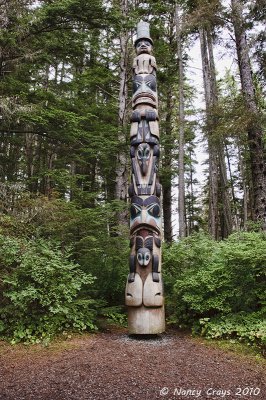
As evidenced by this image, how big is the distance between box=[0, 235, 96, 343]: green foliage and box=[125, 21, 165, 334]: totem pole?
1061mm

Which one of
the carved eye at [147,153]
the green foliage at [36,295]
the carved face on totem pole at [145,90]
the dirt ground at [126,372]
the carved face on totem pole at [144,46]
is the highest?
the carved face on totem pole at [144,46]

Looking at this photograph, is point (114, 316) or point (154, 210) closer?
point (154, 210)

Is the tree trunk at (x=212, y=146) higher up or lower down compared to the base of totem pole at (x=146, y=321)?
higher up

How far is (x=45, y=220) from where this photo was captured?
8.63 metres

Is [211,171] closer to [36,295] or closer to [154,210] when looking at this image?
[154,210]

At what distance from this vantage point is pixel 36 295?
6406 mm

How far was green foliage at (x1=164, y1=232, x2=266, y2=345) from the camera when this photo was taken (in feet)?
21.7

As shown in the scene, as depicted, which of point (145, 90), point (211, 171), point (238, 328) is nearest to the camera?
point (238, 328)

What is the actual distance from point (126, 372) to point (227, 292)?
2938 millimetres

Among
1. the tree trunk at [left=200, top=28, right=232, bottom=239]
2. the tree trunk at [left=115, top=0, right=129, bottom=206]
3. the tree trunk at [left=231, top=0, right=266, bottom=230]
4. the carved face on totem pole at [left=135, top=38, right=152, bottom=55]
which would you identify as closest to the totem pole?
the carved face on totem pole at [left=135, top=38, right=152, bottom=55]

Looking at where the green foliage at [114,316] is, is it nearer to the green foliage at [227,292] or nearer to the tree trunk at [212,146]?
the green foliage at [227,292]

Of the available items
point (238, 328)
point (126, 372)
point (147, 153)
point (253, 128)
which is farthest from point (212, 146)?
point (126, 372)

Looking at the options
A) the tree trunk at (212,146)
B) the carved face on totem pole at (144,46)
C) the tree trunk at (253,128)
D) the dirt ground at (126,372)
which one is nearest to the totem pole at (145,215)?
the carved face on totem pole at (144,46)

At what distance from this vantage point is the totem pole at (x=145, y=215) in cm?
680
